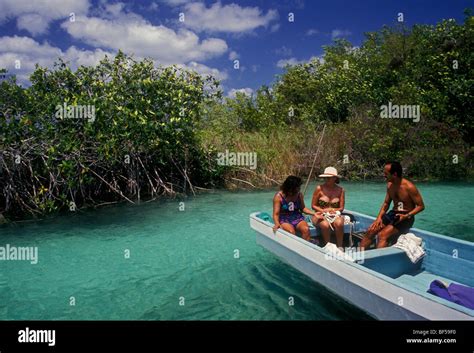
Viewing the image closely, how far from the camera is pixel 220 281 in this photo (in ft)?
20.8

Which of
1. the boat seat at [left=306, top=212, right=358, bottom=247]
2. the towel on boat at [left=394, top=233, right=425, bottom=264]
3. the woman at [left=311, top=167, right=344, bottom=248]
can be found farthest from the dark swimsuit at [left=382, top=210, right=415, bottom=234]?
the boat seat at [left=306, top=212, right=358, bottom=247]

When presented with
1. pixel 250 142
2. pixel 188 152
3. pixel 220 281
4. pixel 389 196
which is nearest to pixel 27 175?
pixel 188 152

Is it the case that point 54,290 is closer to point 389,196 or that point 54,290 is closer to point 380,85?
point 389,196

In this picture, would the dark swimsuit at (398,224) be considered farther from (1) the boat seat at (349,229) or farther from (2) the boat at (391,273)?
(1) the boat seat at (349,229)

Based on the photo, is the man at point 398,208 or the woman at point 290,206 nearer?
the man at point 398,208

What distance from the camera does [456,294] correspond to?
3852mm

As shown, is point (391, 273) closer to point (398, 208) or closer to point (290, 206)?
point (398, 208)

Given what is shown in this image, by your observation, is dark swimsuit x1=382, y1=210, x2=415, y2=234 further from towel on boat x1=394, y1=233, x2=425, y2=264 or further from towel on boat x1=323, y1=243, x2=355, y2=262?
towel on boat x1=323, y1=243, x2=355, y2=262

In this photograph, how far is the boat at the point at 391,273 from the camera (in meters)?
3.62

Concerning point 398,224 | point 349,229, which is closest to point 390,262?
point 398,224

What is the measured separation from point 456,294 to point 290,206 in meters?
3.05

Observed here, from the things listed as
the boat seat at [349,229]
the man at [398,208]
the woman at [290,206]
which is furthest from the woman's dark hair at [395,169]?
the woman at [290,206]

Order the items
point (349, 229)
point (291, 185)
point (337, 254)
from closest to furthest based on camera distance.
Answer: point (337, 254) → point (291, 185) → point (349, 229)
